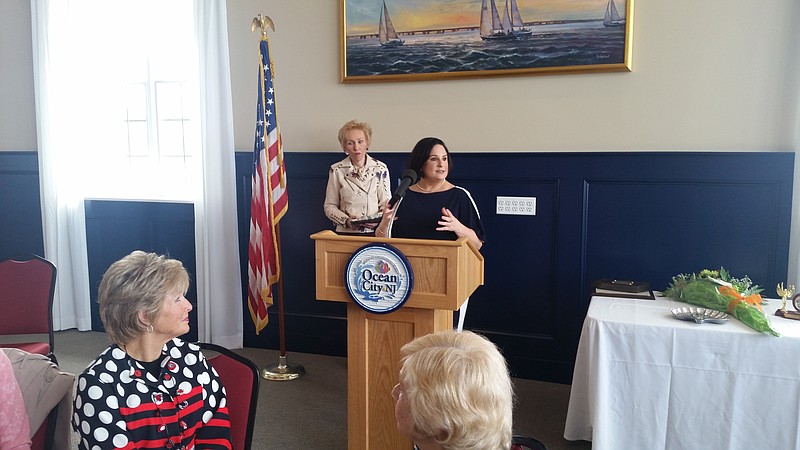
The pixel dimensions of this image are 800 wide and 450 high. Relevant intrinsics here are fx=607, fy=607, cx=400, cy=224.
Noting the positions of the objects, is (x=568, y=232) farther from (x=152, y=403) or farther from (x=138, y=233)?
(x=138, y=233)

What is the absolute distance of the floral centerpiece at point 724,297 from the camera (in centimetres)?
244

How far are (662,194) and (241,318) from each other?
317 cm

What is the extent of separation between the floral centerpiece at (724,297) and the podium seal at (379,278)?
139 cm

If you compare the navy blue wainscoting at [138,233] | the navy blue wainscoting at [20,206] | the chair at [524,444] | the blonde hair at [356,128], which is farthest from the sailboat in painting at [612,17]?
the navy blue wainscoting at [20,206]

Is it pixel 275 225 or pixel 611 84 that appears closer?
pixel 611 84

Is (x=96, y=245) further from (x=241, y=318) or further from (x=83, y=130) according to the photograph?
(x=241, y=318)

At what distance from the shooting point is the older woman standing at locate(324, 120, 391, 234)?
3.96m

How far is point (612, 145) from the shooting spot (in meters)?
3.82

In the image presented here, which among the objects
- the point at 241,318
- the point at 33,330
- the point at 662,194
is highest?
the point at 662,194

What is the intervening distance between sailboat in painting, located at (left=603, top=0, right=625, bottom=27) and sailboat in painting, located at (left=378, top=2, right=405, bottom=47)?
1.33 m

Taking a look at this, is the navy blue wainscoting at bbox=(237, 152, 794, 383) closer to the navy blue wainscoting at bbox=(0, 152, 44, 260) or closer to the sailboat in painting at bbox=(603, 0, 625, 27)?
the sailboat in painting at bbox=(603, 0, 625, 27)

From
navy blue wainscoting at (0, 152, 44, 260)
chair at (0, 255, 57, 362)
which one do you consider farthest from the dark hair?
navy blue wainscoting at (0, 152, 44, 260)

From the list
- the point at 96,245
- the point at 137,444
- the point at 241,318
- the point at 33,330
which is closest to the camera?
the point at 137,444

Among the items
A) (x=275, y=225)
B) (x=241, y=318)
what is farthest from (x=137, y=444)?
(x=241, y=318)
